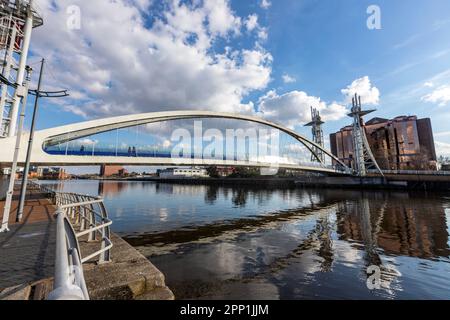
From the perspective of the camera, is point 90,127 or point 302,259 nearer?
point 302,259

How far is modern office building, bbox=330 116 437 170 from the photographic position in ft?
204

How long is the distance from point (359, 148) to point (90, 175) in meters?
195

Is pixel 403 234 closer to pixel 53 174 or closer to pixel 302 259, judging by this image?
pixel 302 259

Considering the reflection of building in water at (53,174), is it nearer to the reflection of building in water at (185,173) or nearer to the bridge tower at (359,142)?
the reflection of building in water at (185,173)

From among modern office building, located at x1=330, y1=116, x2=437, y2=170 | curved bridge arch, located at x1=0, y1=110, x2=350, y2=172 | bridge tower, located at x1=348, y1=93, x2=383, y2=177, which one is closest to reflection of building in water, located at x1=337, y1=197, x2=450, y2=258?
curved bridge arch, located at x1=0, y1=110, x2=350, y2=172

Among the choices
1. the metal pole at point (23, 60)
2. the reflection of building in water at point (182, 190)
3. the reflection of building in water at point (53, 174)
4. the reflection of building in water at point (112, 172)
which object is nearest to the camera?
the metal pole at point (23, 60)

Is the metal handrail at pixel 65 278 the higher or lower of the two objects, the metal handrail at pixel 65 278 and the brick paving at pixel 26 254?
the higher

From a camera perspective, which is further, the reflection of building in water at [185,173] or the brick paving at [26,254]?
the reflection of building in water at [185,173]

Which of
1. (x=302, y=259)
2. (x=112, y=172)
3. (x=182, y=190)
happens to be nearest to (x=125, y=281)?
(x=302, y=259)

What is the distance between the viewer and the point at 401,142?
227 ft

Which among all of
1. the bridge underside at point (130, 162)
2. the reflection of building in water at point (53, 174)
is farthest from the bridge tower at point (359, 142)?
the reflection of building in water at point (53, 174)

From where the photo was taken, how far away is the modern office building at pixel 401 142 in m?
62.2

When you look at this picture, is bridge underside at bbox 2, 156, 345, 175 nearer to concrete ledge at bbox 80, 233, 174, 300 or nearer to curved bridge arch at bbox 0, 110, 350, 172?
curved bridge arch at bbox 0, 110, 350, 172
